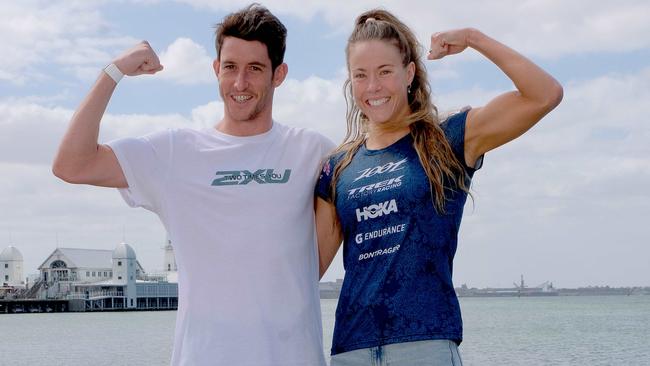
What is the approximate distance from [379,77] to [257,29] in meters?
0.68

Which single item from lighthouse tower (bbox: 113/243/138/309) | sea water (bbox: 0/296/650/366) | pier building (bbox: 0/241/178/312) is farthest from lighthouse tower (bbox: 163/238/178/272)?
sea water (bbox: 0/296/650/366)

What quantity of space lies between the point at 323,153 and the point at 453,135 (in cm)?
82

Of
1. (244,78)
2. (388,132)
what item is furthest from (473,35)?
(244,78)

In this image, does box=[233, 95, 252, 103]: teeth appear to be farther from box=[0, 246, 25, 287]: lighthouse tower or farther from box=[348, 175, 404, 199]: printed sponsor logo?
box=[0, 246, 25, 287]: lighthouse tower

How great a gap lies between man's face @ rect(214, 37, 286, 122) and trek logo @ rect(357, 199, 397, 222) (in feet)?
2.68

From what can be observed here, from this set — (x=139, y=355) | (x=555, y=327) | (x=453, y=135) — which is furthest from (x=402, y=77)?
(x=555, y=327)

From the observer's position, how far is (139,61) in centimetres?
427

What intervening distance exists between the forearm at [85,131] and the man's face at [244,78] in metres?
0.59

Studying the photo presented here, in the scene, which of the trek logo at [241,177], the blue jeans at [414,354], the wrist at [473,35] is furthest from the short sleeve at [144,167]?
the wrist at [473,35]

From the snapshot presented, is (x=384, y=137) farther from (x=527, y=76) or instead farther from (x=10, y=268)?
(x=10, y=268)

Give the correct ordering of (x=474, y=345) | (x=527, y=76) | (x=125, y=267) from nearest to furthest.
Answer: (x=527, y=76) → (x=474, y=345) → (x=125, y=267)

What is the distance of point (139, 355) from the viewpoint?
4947cm

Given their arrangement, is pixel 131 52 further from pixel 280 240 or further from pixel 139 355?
pixel 139 355

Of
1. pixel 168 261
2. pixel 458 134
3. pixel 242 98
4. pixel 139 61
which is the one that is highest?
pixel 168 261
